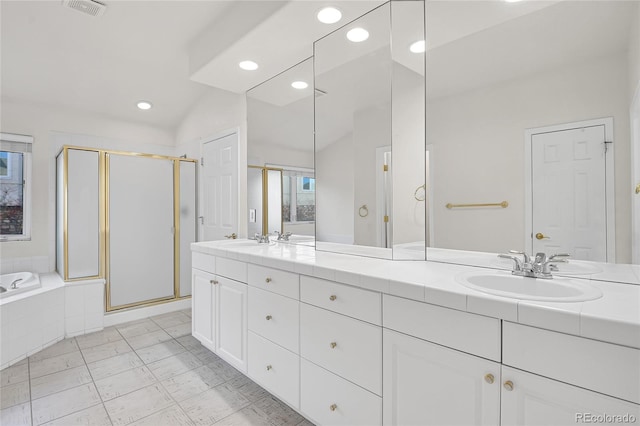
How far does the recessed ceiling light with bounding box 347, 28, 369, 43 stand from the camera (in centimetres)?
194

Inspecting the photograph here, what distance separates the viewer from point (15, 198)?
3.27 m

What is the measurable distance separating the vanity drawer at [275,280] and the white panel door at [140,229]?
2.11 metres

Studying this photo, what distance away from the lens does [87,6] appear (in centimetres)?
229

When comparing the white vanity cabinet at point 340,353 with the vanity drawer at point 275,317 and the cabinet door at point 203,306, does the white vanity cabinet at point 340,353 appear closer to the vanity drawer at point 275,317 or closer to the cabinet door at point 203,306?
the vanity drawer at point 275,317

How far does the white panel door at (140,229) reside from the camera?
327 centimetres

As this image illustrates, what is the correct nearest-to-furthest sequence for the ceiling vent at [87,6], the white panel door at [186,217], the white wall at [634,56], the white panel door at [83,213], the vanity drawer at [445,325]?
the vanity drawer at [445,325]
the white wall at [634,56]
the ceiling vent at [87,6]
the white panel door at [83,213]
the white panel door at [186,217]

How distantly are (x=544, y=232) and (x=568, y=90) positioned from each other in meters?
0.58

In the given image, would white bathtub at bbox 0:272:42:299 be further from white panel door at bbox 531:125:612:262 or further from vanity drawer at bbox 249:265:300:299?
white panel door at bbox 531:125:612:262

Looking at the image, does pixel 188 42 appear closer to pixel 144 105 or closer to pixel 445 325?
pixel 144 105

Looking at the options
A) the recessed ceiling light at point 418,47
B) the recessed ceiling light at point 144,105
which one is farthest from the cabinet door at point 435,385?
the recessed ceiling light at point 144,105

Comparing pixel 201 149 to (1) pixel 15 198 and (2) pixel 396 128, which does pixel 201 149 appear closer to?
(1) pixel 15 198

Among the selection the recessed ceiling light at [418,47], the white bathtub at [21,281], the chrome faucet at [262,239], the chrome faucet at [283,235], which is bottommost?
the white bathtub at [21,281]

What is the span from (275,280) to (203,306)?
1013mm

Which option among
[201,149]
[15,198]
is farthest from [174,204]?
[15,198]
